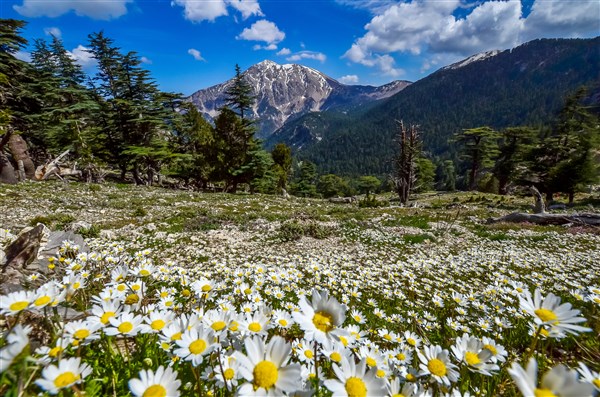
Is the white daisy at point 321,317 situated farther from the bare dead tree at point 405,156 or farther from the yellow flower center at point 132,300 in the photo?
the bare dead tree at point 405,156

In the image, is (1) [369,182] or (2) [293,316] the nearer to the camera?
(2) [293,316]

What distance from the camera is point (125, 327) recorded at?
1.56 meters

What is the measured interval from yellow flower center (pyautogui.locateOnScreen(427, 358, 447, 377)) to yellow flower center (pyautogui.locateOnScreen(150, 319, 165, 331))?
159 cm

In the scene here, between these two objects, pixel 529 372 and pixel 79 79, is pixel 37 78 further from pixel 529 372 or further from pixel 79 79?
pixel 529 372

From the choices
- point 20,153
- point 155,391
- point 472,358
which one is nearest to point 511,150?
point 472,358

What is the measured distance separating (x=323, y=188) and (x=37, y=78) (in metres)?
77.6

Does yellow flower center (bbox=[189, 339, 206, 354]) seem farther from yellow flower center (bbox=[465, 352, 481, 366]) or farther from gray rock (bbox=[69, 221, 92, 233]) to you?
gray rock (bbox=[69, 221, 92, 233])

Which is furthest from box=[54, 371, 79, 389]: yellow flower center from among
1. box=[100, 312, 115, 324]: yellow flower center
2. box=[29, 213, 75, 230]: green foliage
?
box=[29, 213, 75, 230]: green foliage

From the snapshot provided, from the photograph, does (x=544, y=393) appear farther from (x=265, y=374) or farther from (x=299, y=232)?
(x=299, y=232)

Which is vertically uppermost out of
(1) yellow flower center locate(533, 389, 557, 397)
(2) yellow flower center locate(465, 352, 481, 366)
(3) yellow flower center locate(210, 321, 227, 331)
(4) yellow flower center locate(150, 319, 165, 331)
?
(1) yellow flower center locate(533, 389, 557, 397)

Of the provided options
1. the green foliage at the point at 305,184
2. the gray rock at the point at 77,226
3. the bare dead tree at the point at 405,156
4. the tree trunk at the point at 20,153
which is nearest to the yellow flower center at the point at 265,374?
the gray rock at the point at 77,226

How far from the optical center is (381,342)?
10.2 feet

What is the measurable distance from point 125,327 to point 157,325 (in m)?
0.16

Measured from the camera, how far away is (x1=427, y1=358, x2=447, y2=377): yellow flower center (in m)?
1.59
